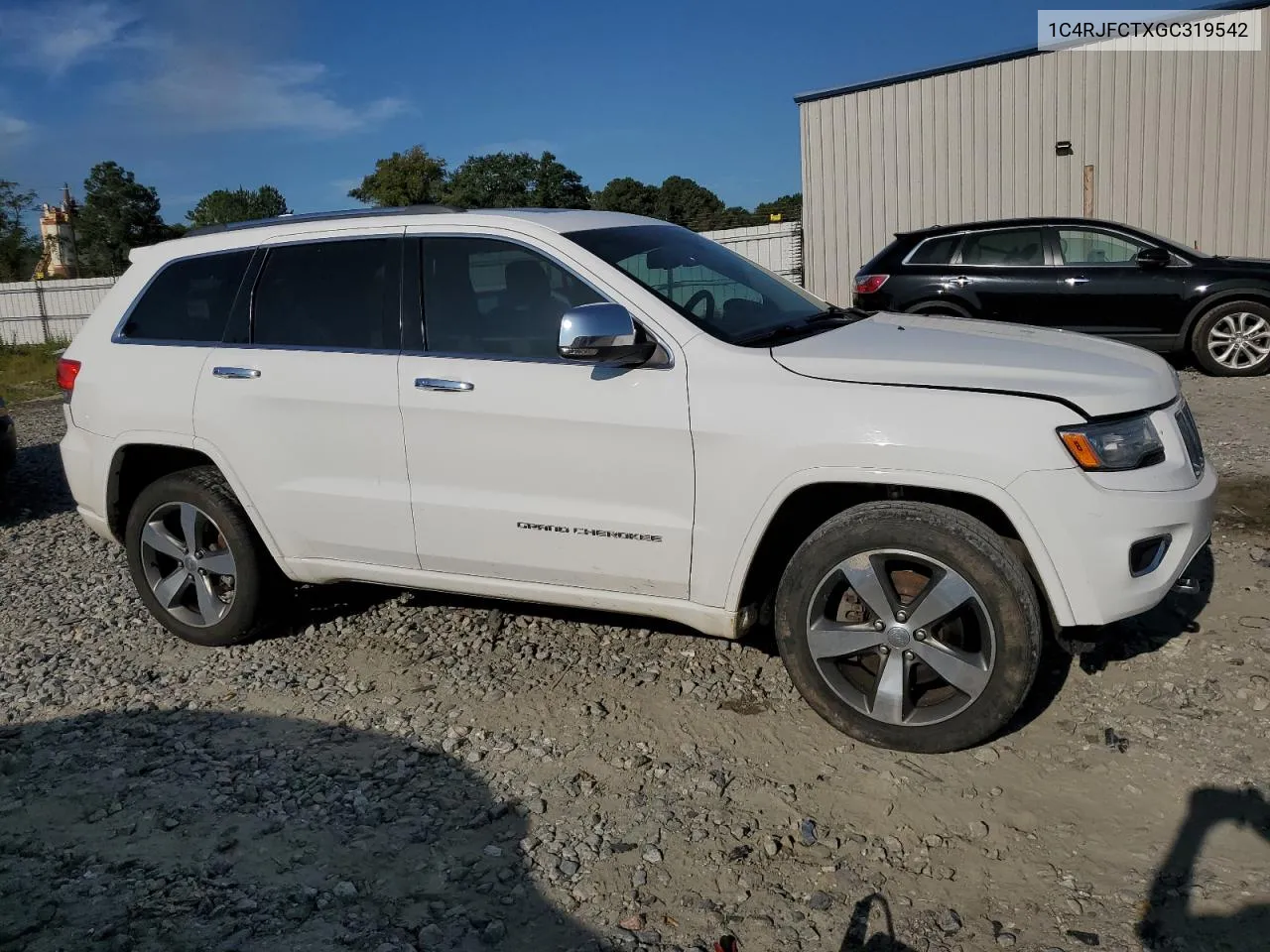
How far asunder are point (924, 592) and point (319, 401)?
2528mm

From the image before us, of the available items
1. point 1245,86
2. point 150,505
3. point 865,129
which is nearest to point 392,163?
point 865,129

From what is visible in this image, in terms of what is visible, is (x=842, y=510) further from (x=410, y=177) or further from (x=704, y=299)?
(x=410, y=177)

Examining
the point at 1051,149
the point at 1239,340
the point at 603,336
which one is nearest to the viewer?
the point at 603,336

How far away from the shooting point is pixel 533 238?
165 inches

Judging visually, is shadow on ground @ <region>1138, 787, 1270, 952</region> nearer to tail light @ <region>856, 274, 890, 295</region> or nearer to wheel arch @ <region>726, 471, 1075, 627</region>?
wheel arch @ <region>726, 471, 1075, 627</region>

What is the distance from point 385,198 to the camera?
2427 inches

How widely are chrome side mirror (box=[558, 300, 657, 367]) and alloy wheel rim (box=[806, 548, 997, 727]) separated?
104cm

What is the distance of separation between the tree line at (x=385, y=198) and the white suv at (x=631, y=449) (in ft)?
118

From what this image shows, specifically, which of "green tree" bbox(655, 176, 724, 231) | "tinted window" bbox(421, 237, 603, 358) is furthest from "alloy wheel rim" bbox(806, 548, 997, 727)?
"green tree" bbox(655, 176, 724, 231)

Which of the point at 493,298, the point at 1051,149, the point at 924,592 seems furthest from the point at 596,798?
the point at 1051,149

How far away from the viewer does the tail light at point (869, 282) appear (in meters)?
11.4

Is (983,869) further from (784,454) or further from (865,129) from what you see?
(865,129)

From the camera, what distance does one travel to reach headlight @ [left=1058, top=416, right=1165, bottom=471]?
333 centimetres

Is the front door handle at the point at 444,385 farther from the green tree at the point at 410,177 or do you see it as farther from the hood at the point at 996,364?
the green tree at the point at 410,177
